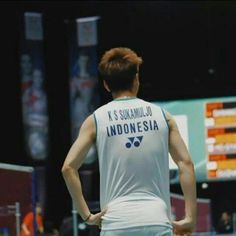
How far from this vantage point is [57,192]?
20.4 m

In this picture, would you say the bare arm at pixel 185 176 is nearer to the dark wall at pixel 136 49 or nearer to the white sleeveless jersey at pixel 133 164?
the white sleeveless jersey at pixel 133 164

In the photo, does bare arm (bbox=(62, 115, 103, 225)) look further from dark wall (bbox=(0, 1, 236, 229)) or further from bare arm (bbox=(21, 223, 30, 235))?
dark wall (bbox=(0, 1, 236, 229))

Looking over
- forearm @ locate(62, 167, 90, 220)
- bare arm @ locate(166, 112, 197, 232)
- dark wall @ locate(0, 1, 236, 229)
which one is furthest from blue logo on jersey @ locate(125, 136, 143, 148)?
dark wall @ locate(0, 1, 236, 229)

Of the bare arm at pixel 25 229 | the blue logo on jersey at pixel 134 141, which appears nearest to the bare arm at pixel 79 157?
the blue logo on jersey at pixel 134 141

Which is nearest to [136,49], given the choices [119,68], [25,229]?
[25,229]

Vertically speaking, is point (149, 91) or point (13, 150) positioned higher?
point (149, 91)

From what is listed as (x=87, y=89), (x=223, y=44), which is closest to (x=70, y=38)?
(x=87, y=89)

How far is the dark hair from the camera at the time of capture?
3.23m

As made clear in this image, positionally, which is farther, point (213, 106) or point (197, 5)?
point (197, 5)

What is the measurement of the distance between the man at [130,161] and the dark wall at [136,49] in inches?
662

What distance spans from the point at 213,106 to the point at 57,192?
6335 mm

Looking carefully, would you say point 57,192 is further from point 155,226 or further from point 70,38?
point 155,226

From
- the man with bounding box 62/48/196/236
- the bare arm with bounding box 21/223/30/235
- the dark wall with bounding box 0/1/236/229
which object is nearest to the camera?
the man with bounding box 62/48/196/236

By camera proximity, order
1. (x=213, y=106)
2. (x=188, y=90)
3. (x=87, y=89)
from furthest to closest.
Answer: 1. (x=188, y=90)
2. (x=87, y=89)
3. (x=213, y=106)
